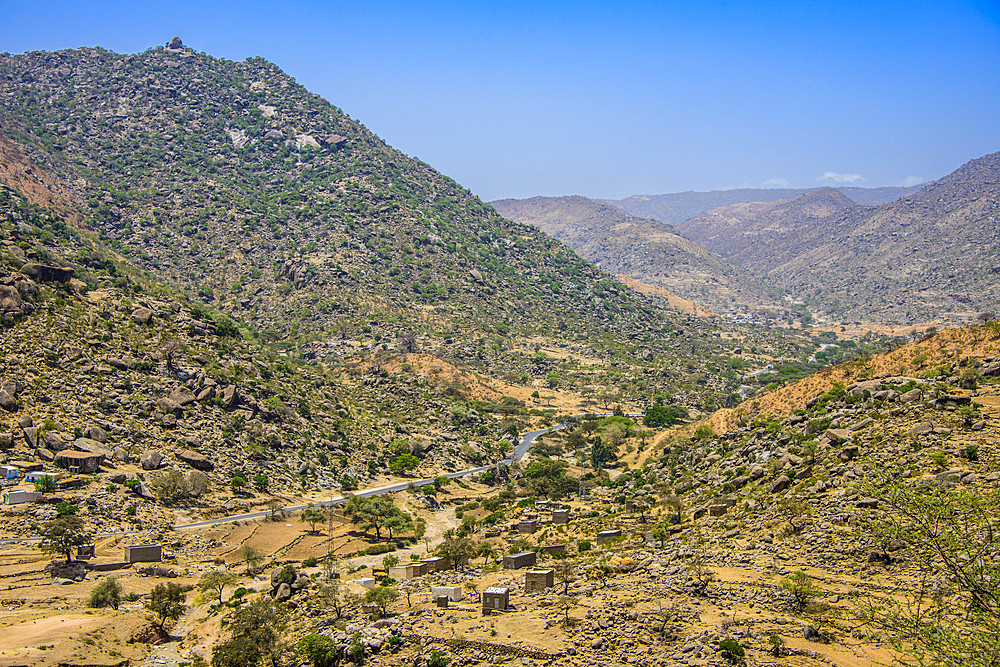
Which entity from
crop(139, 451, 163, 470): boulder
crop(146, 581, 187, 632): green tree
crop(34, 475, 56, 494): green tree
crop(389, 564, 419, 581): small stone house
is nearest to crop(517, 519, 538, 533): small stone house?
crop(389, 564, 419, 581): small stone house

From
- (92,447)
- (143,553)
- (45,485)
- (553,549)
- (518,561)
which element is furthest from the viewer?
(92,447)

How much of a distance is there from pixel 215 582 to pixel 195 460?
20138 millimetres

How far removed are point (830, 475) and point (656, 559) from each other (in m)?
10.6

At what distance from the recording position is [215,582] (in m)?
43.8

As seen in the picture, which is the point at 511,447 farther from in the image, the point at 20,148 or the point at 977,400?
the point at 20,148

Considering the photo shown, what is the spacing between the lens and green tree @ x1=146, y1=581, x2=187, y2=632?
37906 mm

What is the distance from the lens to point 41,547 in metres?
43.3

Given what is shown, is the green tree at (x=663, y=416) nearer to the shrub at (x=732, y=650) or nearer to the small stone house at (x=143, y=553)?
the small stone house at (x=143, y=553)

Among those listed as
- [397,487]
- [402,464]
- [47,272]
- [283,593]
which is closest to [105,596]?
[283,593]

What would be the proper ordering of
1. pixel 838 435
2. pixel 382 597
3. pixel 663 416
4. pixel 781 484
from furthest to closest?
pixel 663 416, pixel 838 435, pixel 781 484, pixel 382 597

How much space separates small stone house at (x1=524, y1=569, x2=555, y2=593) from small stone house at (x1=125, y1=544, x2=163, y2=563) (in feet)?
83.7

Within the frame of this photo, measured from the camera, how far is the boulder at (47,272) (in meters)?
69.9

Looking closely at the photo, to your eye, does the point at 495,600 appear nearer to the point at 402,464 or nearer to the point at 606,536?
the point at 606,536

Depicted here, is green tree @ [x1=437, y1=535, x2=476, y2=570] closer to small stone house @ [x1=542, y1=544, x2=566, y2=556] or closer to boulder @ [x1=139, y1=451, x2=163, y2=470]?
small stone house @ [x1=542, y1=544, x2=566, y2=556]
